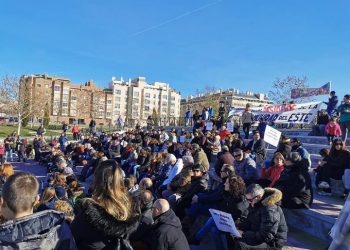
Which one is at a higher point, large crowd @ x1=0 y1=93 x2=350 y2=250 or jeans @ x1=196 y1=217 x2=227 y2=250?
large crowd @ x1=0 y1=93 x2=350 y2=250

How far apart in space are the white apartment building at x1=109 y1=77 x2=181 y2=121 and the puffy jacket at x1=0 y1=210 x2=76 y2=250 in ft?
376

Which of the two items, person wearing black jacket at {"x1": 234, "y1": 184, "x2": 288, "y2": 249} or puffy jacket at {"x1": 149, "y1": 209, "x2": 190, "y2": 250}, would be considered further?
person wearing black jacket at {"x1": 234, "y1": 184, "x2": 288, "y2": 249}

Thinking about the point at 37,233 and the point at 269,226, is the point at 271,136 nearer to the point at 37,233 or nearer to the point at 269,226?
the point at 269,226

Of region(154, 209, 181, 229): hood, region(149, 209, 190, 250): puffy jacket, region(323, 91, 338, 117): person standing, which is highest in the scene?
region(323, 91, 338, 117): person standing

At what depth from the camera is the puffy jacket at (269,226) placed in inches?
188

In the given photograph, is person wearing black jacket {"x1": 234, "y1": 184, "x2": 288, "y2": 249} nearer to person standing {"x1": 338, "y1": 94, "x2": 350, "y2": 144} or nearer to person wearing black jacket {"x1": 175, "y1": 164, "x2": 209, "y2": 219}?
person wearing black jacket {"x1": 175, "y1": 164, "x2": 209, "y2": 219}

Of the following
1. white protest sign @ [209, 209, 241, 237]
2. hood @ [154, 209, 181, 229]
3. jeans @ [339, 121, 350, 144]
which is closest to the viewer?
hood @ [154, 209, 181, 229]

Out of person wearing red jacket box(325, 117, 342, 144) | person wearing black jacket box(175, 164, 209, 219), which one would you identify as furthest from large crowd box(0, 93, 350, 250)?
person wearing red jacket box(325, 117, 342, 144)

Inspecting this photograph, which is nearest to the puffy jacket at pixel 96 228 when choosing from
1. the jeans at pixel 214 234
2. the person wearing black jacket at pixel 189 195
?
the jeans at pixel 214 234

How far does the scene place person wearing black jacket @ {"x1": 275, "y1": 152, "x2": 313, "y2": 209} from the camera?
21.0ft

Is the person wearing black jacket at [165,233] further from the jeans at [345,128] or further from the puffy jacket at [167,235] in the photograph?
the jeans at [345,128]

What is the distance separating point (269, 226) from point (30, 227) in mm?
3361

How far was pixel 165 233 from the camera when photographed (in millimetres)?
3832

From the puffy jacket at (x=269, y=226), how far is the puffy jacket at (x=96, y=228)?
7.97 feet
